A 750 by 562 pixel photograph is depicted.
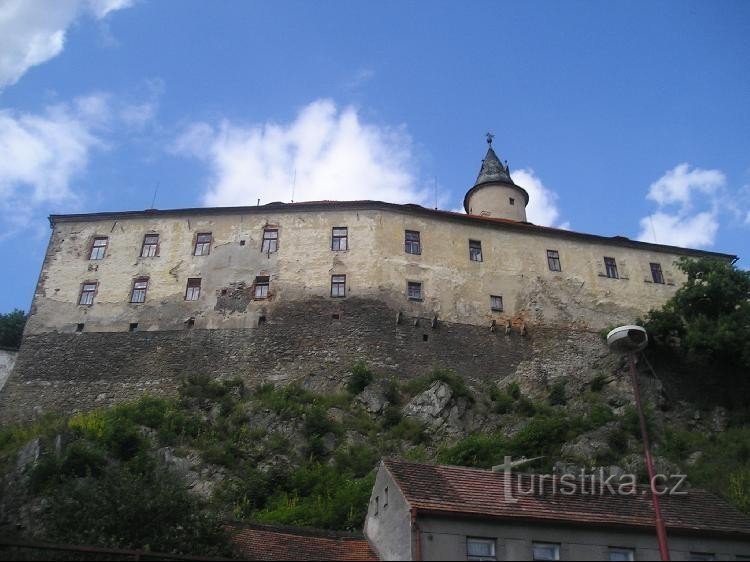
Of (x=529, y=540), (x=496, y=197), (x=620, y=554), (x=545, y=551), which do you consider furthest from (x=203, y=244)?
(x=620, y=554)

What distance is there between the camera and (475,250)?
4138cm

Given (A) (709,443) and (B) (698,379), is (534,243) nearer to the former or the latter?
(B) (698,379)

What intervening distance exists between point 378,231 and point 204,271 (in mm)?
9622

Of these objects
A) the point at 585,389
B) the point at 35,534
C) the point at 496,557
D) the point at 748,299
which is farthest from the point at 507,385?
the point at 35,534

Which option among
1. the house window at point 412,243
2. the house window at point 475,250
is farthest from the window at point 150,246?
the house window at point 475,250

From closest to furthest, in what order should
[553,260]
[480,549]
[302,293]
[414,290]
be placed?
[480,549] < [302,293] < [414,290] < [553,260]

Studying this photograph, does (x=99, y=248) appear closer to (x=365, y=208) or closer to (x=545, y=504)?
(x=365, y=208)

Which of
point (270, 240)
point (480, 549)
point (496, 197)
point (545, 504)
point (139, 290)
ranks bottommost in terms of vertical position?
point (480, 549)

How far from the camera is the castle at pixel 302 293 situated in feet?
120

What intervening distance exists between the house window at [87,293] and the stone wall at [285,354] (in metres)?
2.03

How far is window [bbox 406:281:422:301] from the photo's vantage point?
3881 centimetres

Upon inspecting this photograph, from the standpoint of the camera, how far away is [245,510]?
24.8 m

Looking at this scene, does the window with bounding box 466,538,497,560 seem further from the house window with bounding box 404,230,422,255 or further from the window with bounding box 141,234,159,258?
the window with bounding box 141,234,159,258

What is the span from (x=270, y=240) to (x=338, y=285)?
16.0 ft
